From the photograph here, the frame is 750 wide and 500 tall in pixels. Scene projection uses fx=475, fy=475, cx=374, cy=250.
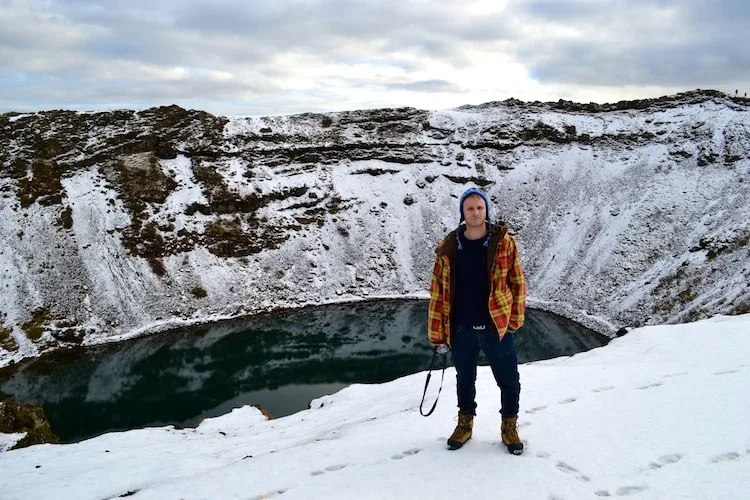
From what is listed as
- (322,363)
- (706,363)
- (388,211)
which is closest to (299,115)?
(388,211)

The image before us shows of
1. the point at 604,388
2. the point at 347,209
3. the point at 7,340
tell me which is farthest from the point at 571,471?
the point at 347,209

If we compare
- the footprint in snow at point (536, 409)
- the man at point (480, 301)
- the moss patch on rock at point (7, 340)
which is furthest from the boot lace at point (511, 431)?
the moss patch on rock at point (7, 340)

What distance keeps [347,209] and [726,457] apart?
49261mm

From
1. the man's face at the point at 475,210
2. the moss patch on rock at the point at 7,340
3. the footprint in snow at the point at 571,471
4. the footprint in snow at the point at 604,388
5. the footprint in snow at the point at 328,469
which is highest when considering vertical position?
the man's face at the point at 475,210

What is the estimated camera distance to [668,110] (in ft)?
187

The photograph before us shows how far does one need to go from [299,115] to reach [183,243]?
25077 mm

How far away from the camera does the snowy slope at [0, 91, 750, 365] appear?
38969mm

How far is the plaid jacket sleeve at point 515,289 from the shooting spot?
6.24m

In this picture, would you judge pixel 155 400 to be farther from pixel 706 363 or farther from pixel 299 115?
pixel 299 115

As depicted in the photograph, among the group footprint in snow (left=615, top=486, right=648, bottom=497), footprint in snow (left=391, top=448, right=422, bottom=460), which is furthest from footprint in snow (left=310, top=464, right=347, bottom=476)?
footprint in snow (left=615, top=486, right=648, bottom=497)

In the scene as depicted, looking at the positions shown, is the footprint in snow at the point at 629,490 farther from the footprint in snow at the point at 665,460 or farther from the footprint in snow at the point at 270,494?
the footprint in snow at the point at 270,494

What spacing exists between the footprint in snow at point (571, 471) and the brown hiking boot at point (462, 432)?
1.31 metres

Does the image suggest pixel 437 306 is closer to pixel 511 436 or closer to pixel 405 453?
pixel 511 436

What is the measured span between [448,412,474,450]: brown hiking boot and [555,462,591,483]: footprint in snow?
1.31 meters
